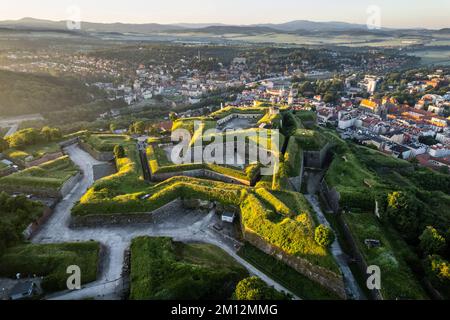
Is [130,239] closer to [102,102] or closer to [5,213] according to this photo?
[5,213]

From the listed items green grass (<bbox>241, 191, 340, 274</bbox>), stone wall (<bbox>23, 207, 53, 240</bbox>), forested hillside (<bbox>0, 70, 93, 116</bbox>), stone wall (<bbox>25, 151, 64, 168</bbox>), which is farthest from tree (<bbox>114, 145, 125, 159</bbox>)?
forested hillside (<bbox>0, 70, 93, 116</bbox>)

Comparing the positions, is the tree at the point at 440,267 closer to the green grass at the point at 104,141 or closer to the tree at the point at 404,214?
the tree at the point at 404,214

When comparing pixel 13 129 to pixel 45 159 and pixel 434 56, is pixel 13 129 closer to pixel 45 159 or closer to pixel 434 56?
pixel 45 159

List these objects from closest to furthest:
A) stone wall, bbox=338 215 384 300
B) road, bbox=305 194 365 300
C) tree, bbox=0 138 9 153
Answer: stone wall, bbox=338 215 384 300
road, bbox=305 194 365 300
tree, bbox=0 138 9 153

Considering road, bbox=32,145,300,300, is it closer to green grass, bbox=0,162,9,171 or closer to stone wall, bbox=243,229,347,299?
stone wall, bbox=243,229,347,299

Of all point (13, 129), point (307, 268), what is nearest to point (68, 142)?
point (13, 129)
